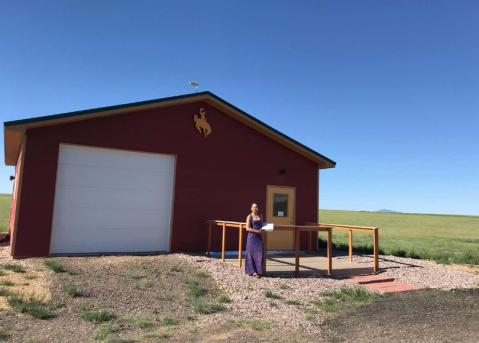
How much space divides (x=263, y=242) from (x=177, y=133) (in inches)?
183

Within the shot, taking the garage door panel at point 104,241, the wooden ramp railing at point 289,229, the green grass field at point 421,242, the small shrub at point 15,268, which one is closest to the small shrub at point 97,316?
the small shrub at point 15,268

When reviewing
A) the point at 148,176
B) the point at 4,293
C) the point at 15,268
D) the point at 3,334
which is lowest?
the point at 3,334

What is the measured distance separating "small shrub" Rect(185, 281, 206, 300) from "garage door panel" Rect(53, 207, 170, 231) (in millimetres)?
3707

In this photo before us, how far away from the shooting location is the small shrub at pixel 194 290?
21.4 feet

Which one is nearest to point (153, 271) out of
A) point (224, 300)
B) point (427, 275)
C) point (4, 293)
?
point (224, 300)

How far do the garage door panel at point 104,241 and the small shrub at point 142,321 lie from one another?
5.03 meters


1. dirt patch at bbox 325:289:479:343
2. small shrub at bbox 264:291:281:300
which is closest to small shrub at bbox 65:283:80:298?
small shrub at bbox 264:291:281:300

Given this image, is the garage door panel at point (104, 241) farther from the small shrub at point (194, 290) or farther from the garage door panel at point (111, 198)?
the small shrub at point (194, 290)

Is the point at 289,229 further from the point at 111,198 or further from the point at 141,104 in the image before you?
the point at 141,104

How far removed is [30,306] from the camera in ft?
17.5

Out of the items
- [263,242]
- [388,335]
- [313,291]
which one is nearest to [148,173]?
[263,242]

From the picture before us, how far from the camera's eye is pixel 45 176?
9156 millimetres

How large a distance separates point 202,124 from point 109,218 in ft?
13.1

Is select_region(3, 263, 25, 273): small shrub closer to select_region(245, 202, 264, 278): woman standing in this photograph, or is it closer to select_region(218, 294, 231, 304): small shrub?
select_region(218, 294, 231, 304): small shrub
